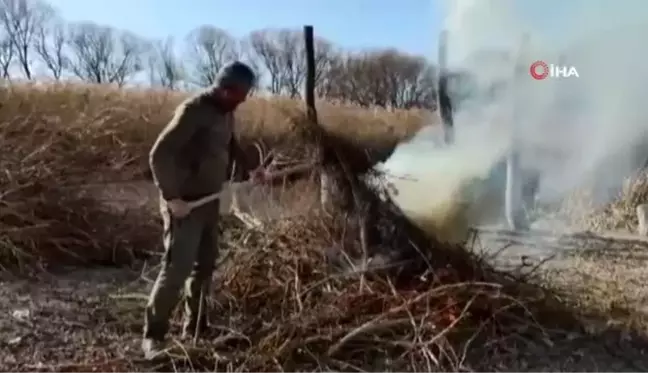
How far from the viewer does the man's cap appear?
14.2ft

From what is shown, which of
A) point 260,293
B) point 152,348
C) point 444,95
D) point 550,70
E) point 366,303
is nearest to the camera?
point 152,348

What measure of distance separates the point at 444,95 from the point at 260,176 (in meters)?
3.05

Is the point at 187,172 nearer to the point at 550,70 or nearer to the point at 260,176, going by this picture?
the point at 260,176

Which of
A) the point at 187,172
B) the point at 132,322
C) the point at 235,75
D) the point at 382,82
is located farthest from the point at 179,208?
the point at 382,82

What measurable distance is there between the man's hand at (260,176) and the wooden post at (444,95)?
280 centimetres

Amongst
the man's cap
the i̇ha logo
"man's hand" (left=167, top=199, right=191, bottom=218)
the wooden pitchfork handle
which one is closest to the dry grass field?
the wooden pitchfork handle

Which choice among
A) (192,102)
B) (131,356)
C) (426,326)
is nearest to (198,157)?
(192,102)

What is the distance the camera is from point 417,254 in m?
5.35

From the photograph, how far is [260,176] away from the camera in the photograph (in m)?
6.38

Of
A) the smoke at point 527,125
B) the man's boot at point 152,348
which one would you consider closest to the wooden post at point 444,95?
the smoke at point 527,125

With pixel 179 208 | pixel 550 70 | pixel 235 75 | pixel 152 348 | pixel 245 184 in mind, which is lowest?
pixel 152 348

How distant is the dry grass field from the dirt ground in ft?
0.05

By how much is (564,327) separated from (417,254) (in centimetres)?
100

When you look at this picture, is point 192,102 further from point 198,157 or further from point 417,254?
point 417,254
